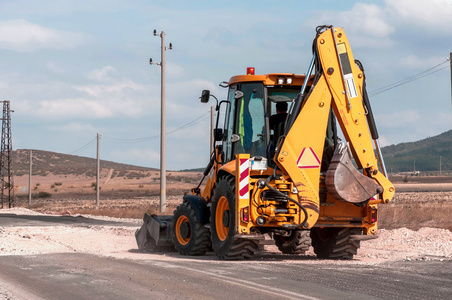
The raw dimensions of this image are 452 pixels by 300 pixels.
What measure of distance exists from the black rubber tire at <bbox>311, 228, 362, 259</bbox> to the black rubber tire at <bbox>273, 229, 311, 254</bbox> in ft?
1.49

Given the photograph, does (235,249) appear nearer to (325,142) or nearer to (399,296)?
(325,142)

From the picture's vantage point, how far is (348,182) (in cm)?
1339

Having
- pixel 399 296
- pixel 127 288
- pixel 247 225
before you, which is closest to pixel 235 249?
pixel 247 225

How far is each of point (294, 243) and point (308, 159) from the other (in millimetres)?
3048

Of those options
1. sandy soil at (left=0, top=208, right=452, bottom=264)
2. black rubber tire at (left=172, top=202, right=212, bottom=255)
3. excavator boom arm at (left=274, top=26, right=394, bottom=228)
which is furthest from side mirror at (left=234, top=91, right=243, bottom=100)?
sandy soil at (left=0, top=208, right=452, bottom=264)

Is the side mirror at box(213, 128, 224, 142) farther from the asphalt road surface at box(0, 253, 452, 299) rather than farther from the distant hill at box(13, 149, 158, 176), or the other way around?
the distant hill at box(13, 149, 158, 176)

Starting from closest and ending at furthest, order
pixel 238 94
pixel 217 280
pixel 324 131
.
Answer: pixel 217 280
pixel 324 131
pixel 238 94

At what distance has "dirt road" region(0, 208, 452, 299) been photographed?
9.66 meters

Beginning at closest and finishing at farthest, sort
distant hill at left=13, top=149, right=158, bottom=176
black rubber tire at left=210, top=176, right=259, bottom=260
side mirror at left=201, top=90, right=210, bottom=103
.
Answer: black rubber tire at left=210, top=176, right=259, bottom=260, side mirror at left=201, top=90, right=210, bottom=103, distant hill at left=13, top=149, right=158, bottom=176

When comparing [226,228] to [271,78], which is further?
[271,78]

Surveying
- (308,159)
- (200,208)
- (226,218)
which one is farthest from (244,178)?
(200,208)

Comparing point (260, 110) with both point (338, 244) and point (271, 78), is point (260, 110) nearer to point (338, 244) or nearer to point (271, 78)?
point (271, 78)

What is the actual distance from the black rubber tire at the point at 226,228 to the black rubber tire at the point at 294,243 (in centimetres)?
170

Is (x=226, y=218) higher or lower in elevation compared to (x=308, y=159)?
lower
